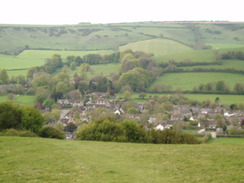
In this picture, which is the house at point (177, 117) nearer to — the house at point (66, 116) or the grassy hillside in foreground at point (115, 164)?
the house at point (66, 116)

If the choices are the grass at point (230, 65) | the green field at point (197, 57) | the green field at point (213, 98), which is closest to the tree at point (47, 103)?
the green field at point (213, 98)

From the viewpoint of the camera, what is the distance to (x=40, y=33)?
562 ft

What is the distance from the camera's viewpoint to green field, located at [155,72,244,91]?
82.2 meters

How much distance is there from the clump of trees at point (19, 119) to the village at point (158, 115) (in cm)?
2237

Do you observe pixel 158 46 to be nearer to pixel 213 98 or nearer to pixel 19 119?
pixel 213 98

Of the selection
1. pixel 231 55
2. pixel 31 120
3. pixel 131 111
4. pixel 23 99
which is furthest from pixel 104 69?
pixel 31 120

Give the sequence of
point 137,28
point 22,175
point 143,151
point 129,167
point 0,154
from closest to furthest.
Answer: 1. point 22,175
2. point 129,167
3. point 0,154
4. point 143,151
5. point 137,28

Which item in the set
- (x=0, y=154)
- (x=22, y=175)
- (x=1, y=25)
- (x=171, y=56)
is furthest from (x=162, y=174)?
(x=1, y=25)

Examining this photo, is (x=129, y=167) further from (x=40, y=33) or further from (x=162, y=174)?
(x=40, y=33)

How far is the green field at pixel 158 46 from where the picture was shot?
433 ft

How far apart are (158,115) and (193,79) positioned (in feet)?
88.4

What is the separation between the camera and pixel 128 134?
2914cm

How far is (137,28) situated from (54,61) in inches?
3126

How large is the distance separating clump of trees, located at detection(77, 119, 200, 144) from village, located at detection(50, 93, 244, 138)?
72.5 ft
